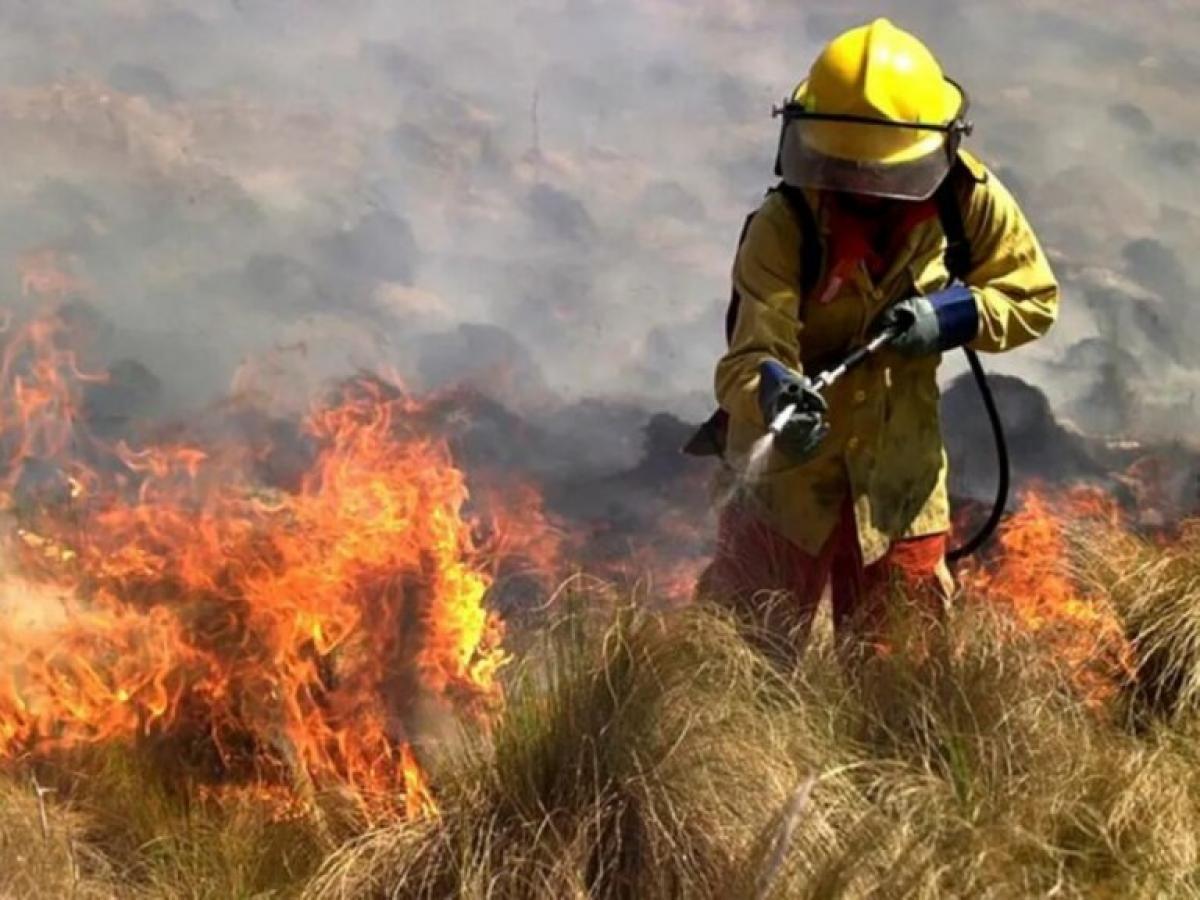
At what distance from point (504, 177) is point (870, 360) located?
384 centimetres

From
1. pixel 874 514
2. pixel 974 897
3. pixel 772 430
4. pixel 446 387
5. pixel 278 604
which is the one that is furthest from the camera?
pixel 446 387

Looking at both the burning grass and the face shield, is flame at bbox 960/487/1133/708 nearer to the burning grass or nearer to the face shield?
the burning grass

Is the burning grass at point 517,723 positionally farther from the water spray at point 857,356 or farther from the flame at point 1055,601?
the water spray at point 857,356

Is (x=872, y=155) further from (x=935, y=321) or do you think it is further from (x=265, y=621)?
(x=265, y=621)

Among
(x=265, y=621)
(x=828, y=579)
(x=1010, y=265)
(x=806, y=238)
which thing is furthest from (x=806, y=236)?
(x=265, y=621)

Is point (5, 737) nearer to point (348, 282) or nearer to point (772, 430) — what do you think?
point (772, 430)

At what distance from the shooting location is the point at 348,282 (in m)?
6.73

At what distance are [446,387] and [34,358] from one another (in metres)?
1.53

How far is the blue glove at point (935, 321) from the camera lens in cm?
346

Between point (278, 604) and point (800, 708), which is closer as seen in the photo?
point (800, 708)

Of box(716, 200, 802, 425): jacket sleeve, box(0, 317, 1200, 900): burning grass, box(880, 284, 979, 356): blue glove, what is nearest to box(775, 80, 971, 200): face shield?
box(716, 200, 802, 425): jacket sleeve

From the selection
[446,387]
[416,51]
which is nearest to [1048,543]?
[446,387]

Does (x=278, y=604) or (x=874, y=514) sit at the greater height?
(x=874, y=514)

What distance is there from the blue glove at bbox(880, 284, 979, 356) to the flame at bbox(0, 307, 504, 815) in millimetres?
1195
